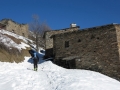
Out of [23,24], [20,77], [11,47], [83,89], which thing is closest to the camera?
[83,89]

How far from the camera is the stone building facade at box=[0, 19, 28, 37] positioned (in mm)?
43438

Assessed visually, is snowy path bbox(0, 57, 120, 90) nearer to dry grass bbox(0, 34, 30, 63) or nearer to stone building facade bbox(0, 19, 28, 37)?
dry grass bbox(0, 34, 30, 63)

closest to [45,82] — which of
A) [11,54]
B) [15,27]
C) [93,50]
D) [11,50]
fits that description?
[93,50]

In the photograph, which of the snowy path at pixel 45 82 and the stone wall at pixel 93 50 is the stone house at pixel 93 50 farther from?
the snowy path at pixel 45 82

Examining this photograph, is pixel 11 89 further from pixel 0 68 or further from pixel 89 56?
pixel 89 56

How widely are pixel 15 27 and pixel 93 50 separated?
2428 centimetres

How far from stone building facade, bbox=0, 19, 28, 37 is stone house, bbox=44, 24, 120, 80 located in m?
19.3

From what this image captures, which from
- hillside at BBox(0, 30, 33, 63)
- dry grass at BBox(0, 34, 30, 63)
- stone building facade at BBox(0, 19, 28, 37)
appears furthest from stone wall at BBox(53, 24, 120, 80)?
stone building facade at BBox(0, 19, 28, 37)

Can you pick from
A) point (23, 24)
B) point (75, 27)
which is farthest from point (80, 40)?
point (23, 24)

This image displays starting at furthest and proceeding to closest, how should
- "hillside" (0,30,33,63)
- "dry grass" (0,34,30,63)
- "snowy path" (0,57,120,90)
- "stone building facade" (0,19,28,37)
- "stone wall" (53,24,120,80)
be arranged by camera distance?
"stone building facade" (0,19,28,37) → "hillside" (0,30,33,63) → "dry grass" (0,34,30,63) → "stone wall" (53,24,120,80) → "snowy path" (0,57,120,90)

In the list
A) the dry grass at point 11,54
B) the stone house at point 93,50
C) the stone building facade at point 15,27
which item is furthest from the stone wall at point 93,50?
the stone building facade at point 15,27

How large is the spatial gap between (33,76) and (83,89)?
17.4 ft

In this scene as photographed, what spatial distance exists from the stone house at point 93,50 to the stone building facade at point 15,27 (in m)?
19.3

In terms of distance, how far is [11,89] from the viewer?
15.1 m
